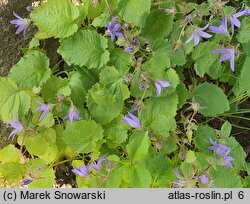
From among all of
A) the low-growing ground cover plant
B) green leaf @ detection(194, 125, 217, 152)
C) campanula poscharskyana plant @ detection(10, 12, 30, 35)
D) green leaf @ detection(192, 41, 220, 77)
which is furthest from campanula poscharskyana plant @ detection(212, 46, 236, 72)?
campanula poscharskyana plant @ detection(10, 12, 30, 35)

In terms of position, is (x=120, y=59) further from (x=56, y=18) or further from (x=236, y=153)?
(x=236, y=153)

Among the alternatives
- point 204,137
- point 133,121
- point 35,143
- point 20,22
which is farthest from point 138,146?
point 20,22

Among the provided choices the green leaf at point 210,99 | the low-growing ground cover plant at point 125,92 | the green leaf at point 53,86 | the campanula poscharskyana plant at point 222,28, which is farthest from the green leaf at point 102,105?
the campanula poscharskyana plant at point 222,28

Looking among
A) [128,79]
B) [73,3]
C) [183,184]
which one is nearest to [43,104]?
[128,79]

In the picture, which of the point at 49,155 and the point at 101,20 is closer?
the point at 101,20

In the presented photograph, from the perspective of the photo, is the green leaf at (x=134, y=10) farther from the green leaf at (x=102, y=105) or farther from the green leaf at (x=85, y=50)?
the green leaf at (x=102, y=105)

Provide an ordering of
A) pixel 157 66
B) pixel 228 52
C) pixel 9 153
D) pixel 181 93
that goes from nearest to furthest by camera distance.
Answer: pixel 228 52
pixel 157 66
pixel 181 93
pixel 9 153

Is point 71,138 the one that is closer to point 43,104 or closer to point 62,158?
point 43,104
